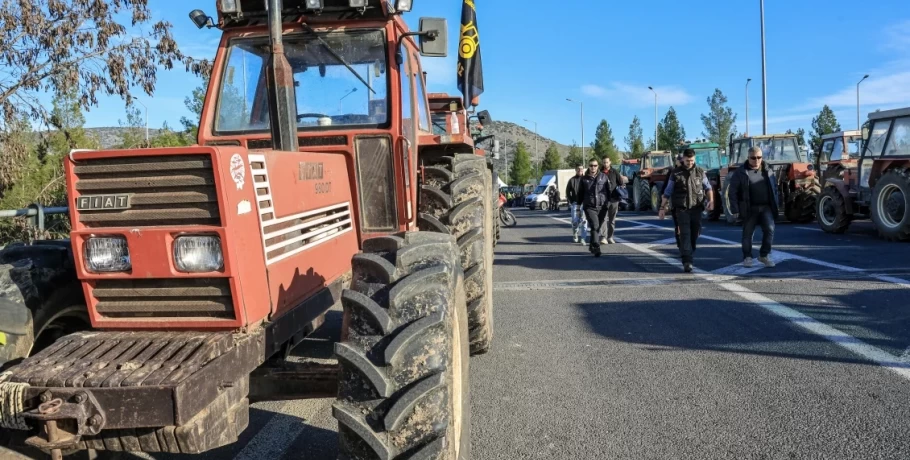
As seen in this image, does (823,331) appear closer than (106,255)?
No

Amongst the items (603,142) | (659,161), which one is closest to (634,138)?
(603,142)

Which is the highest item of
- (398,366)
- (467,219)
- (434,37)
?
(434,37)

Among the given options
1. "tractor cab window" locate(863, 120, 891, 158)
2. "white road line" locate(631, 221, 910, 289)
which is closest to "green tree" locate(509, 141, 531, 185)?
"tractor cab window" locate(863, 120, 891, 158)

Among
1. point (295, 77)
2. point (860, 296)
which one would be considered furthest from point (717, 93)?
point (295, 77)

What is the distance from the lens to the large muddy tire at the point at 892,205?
11727 mm

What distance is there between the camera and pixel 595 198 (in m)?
11.8

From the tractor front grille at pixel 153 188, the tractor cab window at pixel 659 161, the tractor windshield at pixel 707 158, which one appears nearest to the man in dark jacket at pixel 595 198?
the tractor front grille at pixel 153 188

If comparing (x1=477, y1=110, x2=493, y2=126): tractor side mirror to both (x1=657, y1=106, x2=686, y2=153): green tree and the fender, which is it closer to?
the fender

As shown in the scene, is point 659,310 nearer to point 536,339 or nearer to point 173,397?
point 536,339

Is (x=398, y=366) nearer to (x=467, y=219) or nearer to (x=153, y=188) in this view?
(x=153, y=188)

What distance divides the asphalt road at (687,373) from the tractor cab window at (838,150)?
10.2 m

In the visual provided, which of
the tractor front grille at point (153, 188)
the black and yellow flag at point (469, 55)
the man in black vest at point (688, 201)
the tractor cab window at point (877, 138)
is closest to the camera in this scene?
the tractor front grille at point (153, 188)

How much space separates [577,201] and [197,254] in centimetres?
1063

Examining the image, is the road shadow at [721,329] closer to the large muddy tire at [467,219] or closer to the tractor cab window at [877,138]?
the large muddy tire at [467,219]
